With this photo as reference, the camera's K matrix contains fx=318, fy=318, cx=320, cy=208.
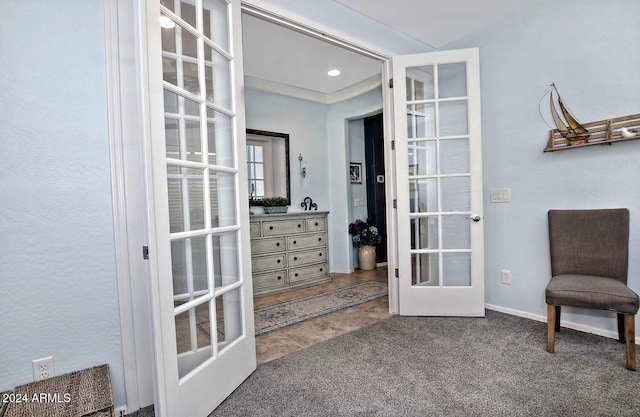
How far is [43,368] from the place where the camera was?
4.64 feet

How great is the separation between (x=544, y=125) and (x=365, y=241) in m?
2.75

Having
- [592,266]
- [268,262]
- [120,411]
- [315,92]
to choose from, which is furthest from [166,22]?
[315,92]

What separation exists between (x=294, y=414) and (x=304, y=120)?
3.85 meters

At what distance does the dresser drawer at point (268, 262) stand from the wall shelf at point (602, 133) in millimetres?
2929

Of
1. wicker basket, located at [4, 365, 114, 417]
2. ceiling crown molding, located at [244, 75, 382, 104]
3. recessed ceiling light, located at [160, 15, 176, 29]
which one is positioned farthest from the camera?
ceiling crown molding, located at [244, 75, 382, 104]

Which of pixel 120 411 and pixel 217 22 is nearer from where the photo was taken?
pixel 120 411

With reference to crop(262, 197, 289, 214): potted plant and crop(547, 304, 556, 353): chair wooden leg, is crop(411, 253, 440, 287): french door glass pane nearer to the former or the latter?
crop(547, 304, 556, 353): chair wooden leg

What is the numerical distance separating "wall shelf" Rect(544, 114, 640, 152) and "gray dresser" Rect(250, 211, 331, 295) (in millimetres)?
2660

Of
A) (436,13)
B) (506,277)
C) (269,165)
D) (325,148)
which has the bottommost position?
(506,277)

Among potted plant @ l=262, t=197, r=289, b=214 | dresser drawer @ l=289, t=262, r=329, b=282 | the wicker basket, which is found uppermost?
potted plant @ l=262, t=197, r=289, b=214

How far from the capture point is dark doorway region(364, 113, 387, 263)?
5168mm

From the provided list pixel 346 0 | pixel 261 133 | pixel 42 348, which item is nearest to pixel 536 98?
pixel 346 0

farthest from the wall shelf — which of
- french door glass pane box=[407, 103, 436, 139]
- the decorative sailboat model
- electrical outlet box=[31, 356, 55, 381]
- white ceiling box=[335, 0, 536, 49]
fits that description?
electrical outlet box=[31, 356, 55, 381]

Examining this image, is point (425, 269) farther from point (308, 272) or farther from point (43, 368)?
point (43, 368)
